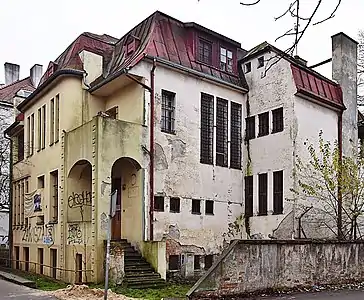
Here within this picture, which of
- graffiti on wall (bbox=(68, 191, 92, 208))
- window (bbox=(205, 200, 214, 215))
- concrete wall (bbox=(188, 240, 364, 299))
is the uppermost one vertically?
graffiti on wall (bbox=(68, 191, 92, 208))

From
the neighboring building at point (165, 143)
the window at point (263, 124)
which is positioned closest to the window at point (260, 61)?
the neighboring building at point (165, 143)

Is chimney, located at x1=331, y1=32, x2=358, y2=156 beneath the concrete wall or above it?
above

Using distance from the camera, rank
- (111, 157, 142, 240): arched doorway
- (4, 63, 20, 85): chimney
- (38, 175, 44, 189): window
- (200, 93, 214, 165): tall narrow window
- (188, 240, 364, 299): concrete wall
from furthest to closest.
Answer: (4, 63, 20, 85): chimney < (38, 175, 44, 189): window < (200, 93, 214, 165): tall narrow window < (111, 157, 142, 240): arched doorway < (188, 240, 364, 299): concrete wall

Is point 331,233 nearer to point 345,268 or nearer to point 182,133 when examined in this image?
point 345,268

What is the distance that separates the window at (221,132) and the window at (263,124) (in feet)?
5.01

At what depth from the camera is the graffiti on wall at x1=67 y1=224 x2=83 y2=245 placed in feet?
64.3

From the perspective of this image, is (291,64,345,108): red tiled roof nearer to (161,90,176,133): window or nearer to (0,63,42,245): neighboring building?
(161,90,176,133): window

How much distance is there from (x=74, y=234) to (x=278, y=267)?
8.16 metres

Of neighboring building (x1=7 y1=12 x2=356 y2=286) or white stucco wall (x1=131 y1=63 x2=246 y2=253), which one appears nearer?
neighboring building (x1=7 y1=12 x2=356 y2=286)

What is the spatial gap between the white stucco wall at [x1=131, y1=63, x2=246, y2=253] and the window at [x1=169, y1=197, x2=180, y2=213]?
0.15 metres

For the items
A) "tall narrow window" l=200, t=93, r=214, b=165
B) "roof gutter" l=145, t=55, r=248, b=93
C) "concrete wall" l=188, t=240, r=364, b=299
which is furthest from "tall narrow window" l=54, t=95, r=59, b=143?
"concrete wall" l=188, t=240, r=364, b=299

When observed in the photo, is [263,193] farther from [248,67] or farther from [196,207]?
[248,67]

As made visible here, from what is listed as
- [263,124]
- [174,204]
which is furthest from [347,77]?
[174,204]

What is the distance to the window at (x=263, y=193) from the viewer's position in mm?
22578
